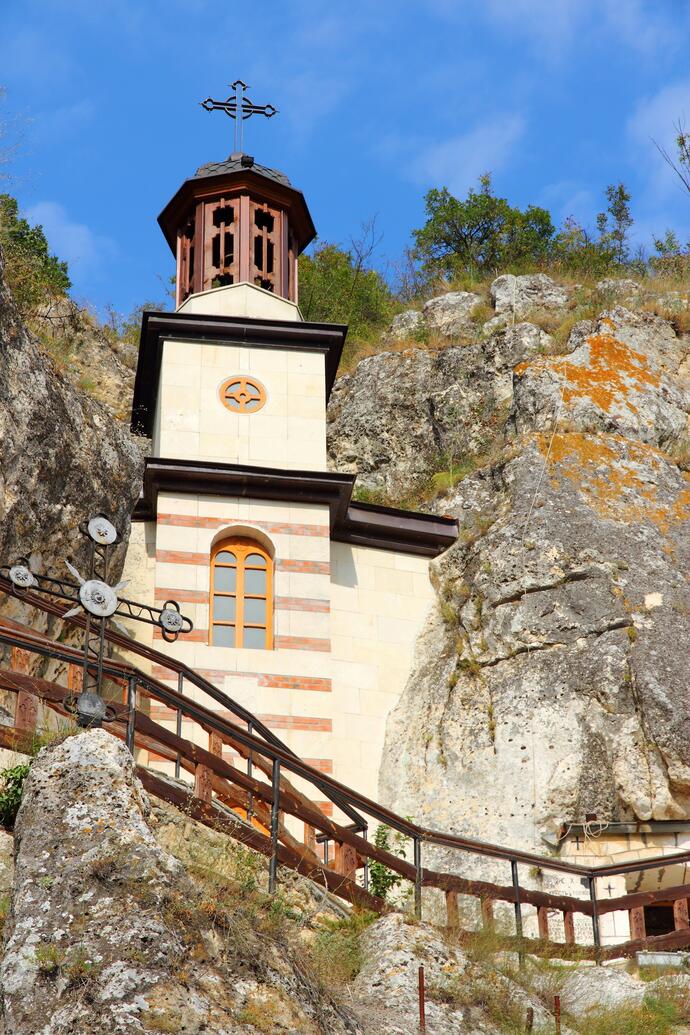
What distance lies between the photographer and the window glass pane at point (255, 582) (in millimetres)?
21062

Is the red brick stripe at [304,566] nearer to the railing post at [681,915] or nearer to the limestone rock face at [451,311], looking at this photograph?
the railing post at [681,915]

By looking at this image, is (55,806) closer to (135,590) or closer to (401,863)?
(401,863)

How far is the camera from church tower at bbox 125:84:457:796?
66.3 feet

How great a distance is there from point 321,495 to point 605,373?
558 centimetres

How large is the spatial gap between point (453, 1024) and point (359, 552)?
1135cm

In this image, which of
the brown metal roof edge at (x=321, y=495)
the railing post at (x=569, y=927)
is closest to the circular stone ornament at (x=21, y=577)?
the brown metal roof edge at (x=321, y=495)

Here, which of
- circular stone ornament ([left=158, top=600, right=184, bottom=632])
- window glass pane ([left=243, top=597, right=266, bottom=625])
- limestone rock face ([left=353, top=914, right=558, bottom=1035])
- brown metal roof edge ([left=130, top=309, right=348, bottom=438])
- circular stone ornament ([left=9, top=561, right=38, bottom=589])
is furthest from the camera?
brown metal roof edge ([left=130, top=309, right=348, bottom=438])

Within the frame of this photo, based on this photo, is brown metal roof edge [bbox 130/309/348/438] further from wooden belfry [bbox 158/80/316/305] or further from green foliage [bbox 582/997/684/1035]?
green foliage [bbox 582/997/684/1035]

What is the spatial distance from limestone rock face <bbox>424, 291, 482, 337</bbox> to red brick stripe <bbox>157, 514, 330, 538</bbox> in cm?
839

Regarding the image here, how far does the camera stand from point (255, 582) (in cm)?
2114

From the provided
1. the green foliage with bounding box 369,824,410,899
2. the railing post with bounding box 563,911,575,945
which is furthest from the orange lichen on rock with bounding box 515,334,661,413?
the railing post with bounding box 563,911,575,945

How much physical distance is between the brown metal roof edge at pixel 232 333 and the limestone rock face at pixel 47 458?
3.30 meters

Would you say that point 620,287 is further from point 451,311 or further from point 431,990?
point 431,990

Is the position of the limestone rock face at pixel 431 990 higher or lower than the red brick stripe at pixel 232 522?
lower
